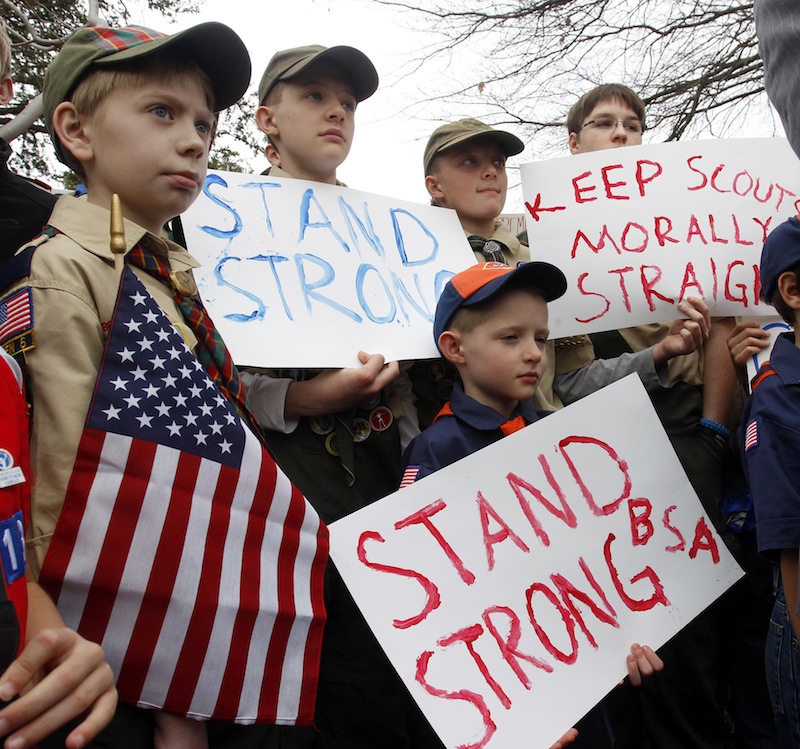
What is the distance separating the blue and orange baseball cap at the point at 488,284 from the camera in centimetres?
194

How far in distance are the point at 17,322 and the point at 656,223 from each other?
1.90m

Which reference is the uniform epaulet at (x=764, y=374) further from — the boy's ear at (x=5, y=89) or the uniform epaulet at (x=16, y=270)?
the boy's ear at (x=5, y=89)

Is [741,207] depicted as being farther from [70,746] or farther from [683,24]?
[683,24]

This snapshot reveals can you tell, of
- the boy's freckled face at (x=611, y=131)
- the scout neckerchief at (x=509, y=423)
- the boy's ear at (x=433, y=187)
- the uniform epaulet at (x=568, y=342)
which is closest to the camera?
the scout neckerchief at (x=509, y=423)

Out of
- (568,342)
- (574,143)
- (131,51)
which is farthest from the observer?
(574,143)

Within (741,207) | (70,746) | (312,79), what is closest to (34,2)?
(312,79)

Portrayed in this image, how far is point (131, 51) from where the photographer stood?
143 centimetres

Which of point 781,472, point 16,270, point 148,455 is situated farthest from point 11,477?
point 781,472

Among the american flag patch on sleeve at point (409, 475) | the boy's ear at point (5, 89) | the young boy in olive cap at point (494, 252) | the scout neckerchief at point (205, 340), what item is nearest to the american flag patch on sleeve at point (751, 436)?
the young boy in olive cap at point (494, 252)

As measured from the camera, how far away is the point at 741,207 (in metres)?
2.34

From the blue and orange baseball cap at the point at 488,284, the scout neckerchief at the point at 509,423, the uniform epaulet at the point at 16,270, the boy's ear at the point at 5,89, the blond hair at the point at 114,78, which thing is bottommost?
the scout neckerchief at the point at 509,423

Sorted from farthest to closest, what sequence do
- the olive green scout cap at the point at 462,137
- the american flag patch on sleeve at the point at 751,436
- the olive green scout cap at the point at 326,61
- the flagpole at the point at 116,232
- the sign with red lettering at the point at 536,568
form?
the olive green scout cap at the point at 462,137, the olive green scout cap at the point at 326,61, the american flag patch on sleeve at the point at 751,436, the sign with red lettering at the point at 536,568, the flagpole at the point at 116,232

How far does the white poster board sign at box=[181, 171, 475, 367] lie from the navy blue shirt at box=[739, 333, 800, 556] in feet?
2.80

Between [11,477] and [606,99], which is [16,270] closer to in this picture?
[11,477]
